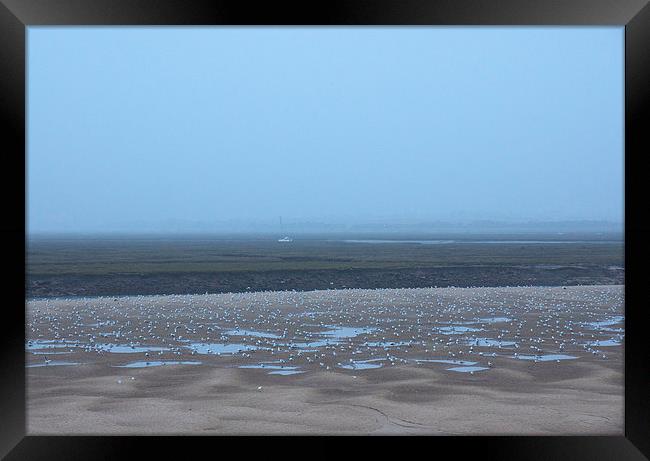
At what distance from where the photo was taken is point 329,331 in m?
12.0

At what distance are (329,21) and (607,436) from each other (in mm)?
3607

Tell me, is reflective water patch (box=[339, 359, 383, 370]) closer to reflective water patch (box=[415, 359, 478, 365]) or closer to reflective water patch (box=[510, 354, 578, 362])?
reflective water patch (box=[415, 359, 478, 365])

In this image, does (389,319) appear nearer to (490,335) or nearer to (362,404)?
(490,335)

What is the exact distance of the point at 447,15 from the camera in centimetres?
519

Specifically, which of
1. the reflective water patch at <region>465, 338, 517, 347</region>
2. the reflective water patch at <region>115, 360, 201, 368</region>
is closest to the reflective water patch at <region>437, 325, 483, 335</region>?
the reflective water patch at <region>465, 338, 517, 347</region>

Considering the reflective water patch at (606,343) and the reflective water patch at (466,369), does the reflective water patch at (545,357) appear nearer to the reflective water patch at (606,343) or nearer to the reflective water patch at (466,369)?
the reflective water patch at (466,369)

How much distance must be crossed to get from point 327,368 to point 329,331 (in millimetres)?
3032

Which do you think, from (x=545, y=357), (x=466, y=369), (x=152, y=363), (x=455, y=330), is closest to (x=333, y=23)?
(x=466, y=369)

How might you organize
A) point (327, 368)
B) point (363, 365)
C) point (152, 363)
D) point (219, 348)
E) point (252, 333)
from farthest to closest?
1. point (252, 333)
2. point (219, 348)
3. point (152, 363)
4. point (363, 365)
5. point (327, 368)

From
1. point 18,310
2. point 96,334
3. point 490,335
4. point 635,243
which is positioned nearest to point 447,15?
point 635,243

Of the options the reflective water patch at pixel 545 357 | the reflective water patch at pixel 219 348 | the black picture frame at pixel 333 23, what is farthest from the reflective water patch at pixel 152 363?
the reflective water patch at pixel 545 357

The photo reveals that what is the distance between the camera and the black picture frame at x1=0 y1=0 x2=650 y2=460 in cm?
496

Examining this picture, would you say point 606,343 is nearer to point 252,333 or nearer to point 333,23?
point 252,333

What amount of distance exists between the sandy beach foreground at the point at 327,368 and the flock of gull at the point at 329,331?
0.13 ft
